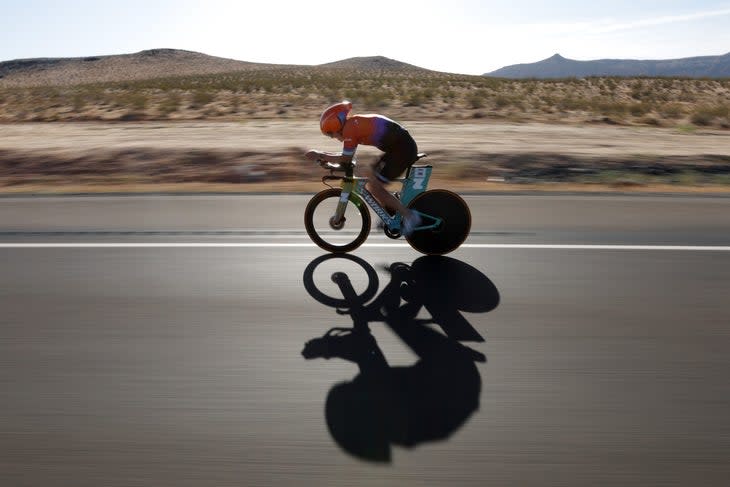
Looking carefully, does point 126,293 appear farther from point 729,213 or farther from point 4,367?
point 729,213

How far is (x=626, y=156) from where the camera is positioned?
711 inches

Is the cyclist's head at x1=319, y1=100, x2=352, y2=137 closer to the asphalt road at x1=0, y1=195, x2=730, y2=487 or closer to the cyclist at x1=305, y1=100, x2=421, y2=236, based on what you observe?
the cyclist at x1=305, y1=100, x2=421, y2=236

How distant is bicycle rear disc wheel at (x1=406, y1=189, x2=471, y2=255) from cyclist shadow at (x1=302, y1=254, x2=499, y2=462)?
365mm

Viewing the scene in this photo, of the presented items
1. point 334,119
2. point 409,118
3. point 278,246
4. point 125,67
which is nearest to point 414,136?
point 409,118

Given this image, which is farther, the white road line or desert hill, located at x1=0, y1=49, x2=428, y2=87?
desert hill, located at x1=0, y1=49, x2=428, y2=87

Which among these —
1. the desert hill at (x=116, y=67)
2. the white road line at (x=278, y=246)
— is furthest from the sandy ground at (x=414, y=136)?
the desert hill at (x=116, y=67)

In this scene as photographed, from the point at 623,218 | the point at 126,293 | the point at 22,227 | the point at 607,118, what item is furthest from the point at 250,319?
the point at 607,118

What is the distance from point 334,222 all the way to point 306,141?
1259 centimetres

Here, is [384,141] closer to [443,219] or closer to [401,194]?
[401,194]

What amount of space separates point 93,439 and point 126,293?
3129 millimetres

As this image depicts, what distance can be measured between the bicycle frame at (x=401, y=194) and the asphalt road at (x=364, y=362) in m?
0.39

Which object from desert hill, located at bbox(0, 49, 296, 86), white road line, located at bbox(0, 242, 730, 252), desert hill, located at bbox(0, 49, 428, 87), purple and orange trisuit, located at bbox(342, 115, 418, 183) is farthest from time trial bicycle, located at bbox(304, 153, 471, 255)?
desert hill, located at bbox(0, 49, 296, 86)

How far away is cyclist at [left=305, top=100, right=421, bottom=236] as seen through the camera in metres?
7.91

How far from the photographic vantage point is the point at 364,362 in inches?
208
